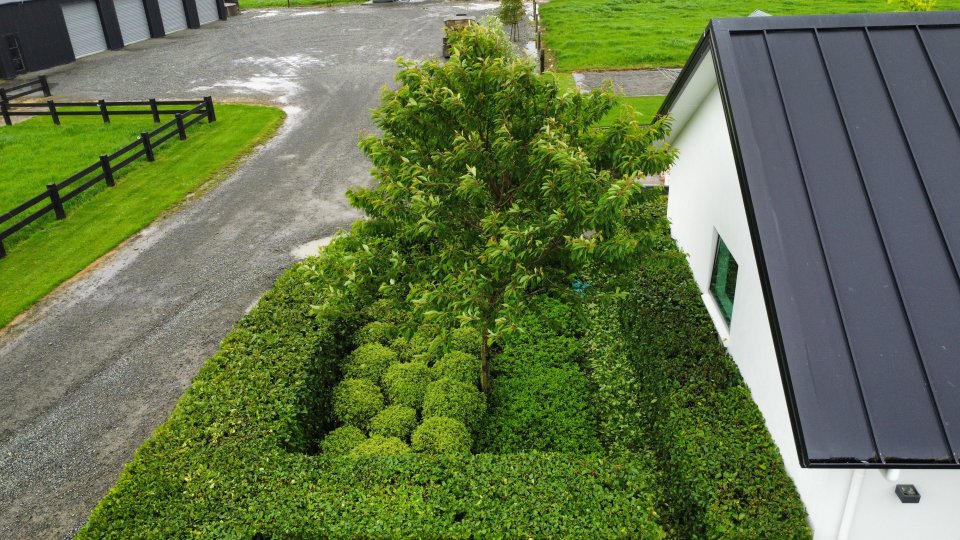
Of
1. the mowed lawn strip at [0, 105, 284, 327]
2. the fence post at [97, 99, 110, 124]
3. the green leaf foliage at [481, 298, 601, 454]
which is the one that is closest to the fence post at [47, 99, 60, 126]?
the fence post at [97, 99, 110, 124]

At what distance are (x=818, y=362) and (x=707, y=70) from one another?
4729 millimetres

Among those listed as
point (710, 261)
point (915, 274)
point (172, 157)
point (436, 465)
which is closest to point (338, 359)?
point (436, 465)

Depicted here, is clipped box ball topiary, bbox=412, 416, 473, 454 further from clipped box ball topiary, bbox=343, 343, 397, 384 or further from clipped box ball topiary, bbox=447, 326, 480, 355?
clipped box ball topiary, bbox=447, 326, 480, 355

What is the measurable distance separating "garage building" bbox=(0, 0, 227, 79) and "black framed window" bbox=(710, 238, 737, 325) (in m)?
36.0

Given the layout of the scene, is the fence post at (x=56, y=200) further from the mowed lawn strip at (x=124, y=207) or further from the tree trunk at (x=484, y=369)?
the tree trunk at (x=484, y=369)

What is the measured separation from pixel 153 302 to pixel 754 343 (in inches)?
507

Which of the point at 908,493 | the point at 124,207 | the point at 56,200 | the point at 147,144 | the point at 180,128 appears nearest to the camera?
the point at 908,493

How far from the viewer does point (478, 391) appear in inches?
445

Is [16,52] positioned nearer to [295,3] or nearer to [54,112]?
[54,112]

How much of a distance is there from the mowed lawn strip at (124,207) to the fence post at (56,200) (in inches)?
10.5

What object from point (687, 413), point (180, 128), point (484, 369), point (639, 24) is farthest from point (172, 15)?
point (687, 413)

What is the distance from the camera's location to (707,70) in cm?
886

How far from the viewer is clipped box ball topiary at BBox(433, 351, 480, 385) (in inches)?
450

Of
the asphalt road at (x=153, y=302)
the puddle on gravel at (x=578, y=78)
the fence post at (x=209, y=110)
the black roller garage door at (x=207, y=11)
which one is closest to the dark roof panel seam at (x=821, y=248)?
the asphalt road at (x=153, y=302)
